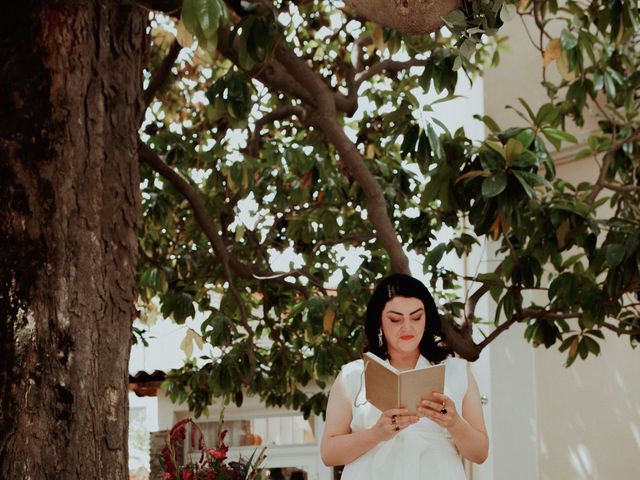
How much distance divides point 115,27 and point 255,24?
573 mm

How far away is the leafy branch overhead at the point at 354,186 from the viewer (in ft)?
14.5

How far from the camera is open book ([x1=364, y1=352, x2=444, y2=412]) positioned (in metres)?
2.72

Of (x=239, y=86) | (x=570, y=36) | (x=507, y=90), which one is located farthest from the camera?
(x=507, y=90)

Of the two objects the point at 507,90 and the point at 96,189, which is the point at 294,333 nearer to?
the point at 507,90

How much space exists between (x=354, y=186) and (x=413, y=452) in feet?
12.0

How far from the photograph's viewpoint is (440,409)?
110 inches

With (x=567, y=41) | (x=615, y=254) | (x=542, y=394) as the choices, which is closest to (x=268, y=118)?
(x=567, y=41)

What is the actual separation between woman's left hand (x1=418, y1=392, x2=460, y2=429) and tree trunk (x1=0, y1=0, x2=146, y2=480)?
1.20m

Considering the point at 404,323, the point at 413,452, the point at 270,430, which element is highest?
the point at 270,430

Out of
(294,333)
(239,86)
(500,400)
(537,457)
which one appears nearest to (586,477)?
(537,457)

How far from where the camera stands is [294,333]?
7562 millimetres

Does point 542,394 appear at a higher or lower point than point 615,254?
lower

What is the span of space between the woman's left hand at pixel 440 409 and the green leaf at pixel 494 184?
4.96 feet

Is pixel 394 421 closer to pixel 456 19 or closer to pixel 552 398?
pixel 456 19
